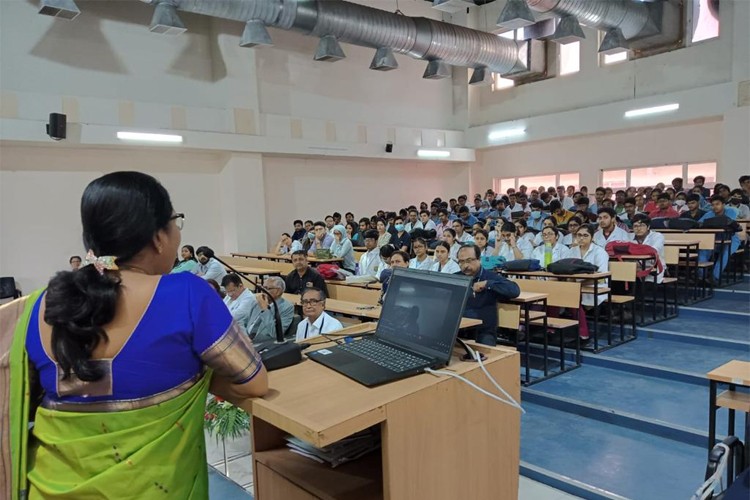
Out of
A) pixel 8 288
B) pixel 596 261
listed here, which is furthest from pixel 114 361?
pixel 8 288

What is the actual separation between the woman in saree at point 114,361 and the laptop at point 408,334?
1.04 feet

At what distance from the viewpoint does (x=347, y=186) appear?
11547 mm

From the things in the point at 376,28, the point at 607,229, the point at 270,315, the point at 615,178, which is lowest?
the point at 270,315

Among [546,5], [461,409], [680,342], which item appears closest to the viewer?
[461,409]

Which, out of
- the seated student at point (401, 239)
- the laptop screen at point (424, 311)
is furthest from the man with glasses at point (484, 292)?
the seated student at point (401, 239)

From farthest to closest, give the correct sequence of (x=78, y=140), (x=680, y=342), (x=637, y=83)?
(x=637, y=83) → (x=78, y=140) → (x=680, y=342)

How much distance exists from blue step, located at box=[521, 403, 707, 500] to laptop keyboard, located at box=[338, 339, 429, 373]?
5.79 feet

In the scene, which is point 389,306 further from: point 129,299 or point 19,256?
point 19,256

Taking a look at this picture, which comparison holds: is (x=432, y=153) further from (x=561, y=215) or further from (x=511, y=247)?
(x=511, y=247)

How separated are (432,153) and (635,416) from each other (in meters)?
9.47

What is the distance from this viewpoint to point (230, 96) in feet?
30.1

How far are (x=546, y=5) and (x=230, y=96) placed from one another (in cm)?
552

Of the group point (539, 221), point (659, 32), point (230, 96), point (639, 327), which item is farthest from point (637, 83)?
point (230, 96)

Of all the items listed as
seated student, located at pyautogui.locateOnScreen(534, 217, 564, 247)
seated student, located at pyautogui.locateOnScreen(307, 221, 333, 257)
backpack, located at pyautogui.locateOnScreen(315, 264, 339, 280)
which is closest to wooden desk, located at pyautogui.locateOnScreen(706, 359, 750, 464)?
seated student, located at pyautogui.locateOnScreen(534, 217, 564, 247)
